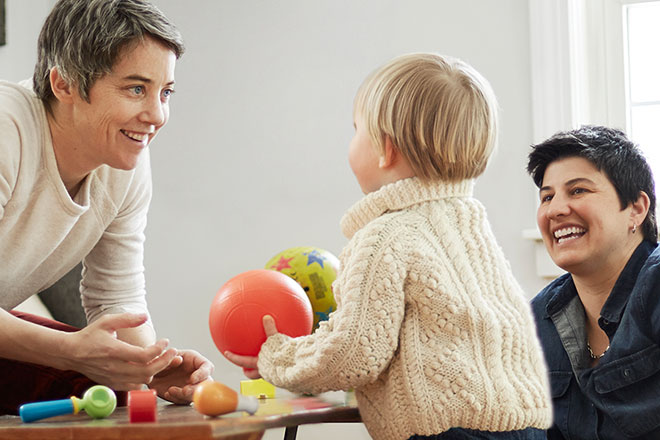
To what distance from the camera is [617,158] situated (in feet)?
6.64

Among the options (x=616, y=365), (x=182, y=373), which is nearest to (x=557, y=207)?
(x=616, y=365)

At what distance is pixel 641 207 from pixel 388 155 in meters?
0.88

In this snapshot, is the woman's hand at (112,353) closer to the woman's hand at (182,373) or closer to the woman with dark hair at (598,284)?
the woman's hand at (182,373)

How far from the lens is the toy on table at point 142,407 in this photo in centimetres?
113

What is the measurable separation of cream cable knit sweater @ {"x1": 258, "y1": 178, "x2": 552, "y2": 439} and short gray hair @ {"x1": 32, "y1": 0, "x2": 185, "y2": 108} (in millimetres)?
698

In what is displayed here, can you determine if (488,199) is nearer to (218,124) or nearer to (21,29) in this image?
(218,124)

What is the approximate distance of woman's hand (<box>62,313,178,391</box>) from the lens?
142cm

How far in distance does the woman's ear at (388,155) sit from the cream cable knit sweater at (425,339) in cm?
11

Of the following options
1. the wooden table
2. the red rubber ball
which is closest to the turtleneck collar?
the red rubber ball

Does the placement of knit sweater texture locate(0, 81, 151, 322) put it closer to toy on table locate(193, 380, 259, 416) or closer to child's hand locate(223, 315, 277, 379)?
child's hand locate(223, 315, 277, 379)

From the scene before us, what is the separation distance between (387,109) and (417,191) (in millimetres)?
164

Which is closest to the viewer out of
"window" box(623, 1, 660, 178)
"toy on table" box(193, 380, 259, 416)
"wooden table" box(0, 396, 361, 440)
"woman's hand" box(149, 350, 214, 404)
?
"wooden table" box(0, 396, 361, 440)

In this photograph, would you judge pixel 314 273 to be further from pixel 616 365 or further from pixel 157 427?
pixel 157 427

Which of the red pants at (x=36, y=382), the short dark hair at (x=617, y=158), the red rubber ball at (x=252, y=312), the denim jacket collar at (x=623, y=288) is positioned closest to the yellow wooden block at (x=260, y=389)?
the red rubber ball at (x=252, y=312)
